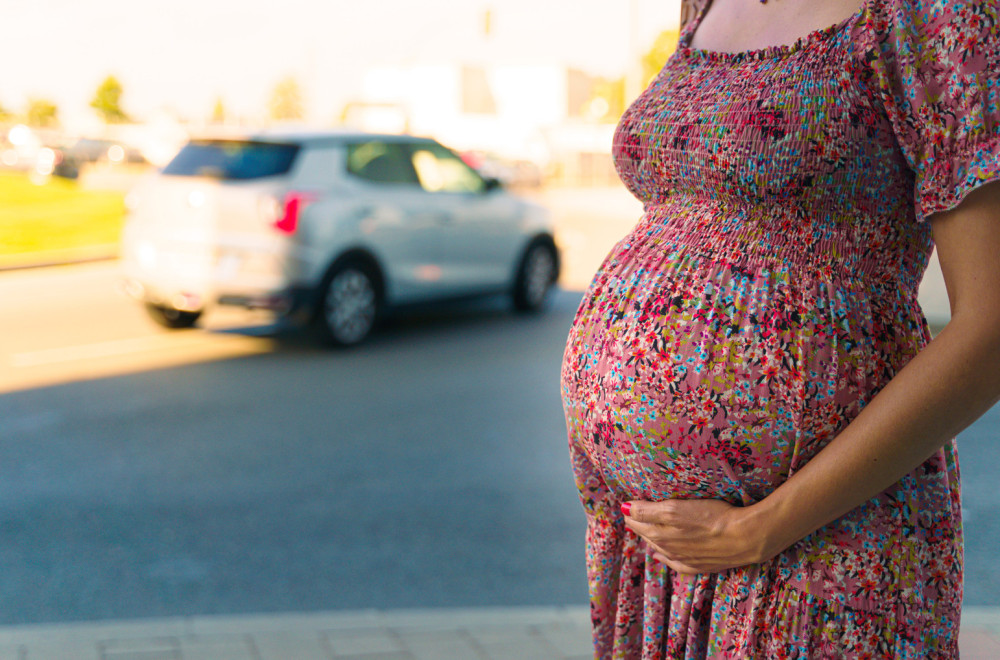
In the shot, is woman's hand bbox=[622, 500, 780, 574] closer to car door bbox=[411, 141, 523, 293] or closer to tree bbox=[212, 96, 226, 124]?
car door bbox=[411, 141, 523, 293]

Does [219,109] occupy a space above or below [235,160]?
above

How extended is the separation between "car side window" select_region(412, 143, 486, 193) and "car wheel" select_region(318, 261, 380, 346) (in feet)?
3.64

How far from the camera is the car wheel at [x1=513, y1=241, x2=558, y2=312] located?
10492 millimetres

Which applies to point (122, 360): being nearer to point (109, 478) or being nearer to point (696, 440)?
point (109, 478)

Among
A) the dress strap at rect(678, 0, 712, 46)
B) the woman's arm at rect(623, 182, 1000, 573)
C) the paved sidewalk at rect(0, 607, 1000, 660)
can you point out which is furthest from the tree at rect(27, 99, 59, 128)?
the woman's arm at rect(623, 182, 1000, 573)

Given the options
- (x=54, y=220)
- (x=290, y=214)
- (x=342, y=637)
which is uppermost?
(x=290, y=214)

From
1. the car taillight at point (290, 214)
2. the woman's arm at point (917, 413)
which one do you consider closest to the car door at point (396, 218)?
the car taillight at point (290, 214)

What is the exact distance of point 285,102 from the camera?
4604 inches

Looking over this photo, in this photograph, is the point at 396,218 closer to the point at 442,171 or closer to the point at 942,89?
the point at 442,171

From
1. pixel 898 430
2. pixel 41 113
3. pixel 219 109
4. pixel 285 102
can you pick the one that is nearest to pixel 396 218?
pixel 898 430

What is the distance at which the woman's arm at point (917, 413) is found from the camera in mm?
1220

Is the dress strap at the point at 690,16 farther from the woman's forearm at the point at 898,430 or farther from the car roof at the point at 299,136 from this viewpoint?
the car roof at the point at 299,136

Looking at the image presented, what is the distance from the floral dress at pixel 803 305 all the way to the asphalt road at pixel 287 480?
2.55 meters

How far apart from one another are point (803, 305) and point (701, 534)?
336 millimetres
